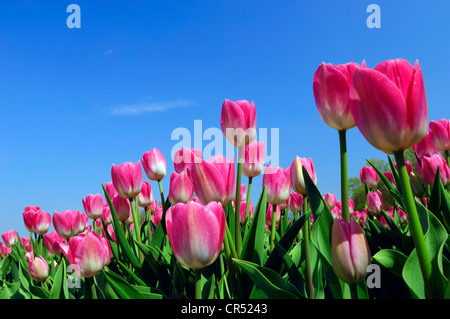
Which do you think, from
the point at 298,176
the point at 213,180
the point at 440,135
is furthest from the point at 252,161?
the point at 440,135

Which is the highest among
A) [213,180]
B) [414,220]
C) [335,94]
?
[335,94]

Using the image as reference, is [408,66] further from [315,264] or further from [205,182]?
[315,264]

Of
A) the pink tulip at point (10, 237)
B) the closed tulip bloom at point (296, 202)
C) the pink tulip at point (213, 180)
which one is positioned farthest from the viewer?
the pink tulip at point (10, 237)

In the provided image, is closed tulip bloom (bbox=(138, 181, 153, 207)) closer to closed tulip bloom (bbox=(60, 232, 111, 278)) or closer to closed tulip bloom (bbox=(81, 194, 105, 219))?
closed tulip bloom (bbox=(81, 194, 105, 219))

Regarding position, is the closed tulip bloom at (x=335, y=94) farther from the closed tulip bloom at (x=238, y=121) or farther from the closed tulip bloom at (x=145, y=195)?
the closed tulip bloom at (x=145, y=195)

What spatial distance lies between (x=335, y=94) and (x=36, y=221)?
→ 146 inches

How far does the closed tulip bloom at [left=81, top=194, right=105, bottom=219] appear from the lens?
12.4ft

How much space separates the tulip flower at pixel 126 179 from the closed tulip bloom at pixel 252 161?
921mm

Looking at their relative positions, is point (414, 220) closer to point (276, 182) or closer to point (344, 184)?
point (344, 184)

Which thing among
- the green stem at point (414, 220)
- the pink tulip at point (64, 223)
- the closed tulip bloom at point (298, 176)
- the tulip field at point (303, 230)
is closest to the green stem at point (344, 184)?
the tulip field at point (303, 230)

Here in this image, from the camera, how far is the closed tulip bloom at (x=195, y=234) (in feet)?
3.59

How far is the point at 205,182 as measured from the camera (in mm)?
1293

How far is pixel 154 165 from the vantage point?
261cm

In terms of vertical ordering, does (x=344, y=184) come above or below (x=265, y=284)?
above
